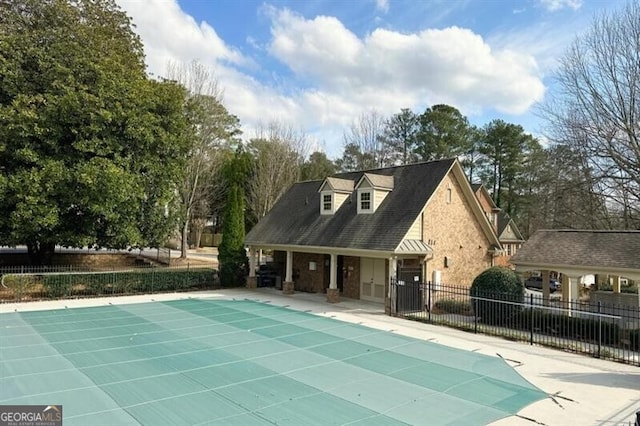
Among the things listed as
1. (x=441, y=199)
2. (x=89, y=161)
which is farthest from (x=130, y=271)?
(x=441, y=199)

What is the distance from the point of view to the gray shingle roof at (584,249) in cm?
1526

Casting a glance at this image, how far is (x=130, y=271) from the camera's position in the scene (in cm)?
2158

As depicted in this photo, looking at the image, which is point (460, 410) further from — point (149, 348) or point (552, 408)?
point (149, 348)

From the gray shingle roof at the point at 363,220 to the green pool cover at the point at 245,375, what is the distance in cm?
471

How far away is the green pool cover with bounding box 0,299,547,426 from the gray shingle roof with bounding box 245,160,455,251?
4710mm

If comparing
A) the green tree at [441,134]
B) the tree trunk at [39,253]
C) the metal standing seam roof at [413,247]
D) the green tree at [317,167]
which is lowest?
the tree trunk at [39,253]

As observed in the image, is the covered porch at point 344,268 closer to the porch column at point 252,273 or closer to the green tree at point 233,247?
the porch column at point 252,273

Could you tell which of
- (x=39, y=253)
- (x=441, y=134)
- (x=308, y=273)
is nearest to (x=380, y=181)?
(x=308, y=273)

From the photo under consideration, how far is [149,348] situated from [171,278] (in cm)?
1166

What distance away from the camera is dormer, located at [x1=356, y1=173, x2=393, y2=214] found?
20.0 meters

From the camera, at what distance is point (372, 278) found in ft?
66.8

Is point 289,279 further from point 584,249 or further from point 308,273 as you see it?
point 584,249

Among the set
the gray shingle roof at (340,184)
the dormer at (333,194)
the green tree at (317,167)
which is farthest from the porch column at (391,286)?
the green tree at (317,167)

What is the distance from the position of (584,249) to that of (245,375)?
1394cm
